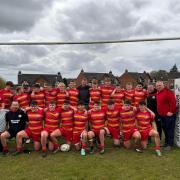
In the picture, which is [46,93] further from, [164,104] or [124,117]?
[164,104]

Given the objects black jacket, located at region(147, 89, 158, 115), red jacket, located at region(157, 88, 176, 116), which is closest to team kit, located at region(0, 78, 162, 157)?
red jacket, located at region(157, 88, 176, 116)

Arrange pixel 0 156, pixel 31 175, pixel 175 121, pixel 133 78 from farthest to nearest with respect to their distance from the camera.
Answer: pixel 133 78
pixel 175 121
pixel 0 156
pixel 31 175

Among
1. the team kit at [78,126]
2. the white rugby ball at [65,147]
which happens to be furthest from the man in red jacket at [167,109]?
the white rugby ball at [65,147]

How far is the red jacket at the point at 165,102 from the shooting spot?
845 centimetres

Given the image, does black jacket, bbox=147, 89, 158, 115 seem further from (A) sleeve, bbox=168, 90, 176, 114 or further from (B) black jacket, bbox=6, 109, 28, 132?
(B) black jacket, bbox=6, 109, 28, 132

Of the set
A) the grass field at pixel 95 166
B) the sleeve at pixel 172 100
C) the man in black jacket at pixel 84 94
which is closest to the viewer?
the grass field at pixel 95 166

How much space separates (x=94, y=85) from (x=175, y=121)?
251 centimetres

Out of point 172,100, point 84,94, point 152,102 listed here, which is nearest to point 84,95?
point 84,94

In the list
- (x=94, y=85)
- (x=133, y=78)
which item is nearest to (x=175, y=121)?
(x=94, y=85)

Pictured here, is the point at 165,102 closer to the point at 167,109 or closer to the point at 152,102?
the point at 167,109

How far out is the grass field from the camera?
20.1 feet

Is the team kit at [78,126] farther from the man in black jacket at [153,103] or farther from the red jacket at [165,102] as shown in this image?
the man in black jacket at [153,103]

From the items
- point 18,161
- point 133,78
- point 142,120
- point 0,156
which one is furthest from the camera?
point 133,78

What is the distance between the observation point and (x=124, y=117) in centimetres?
849
